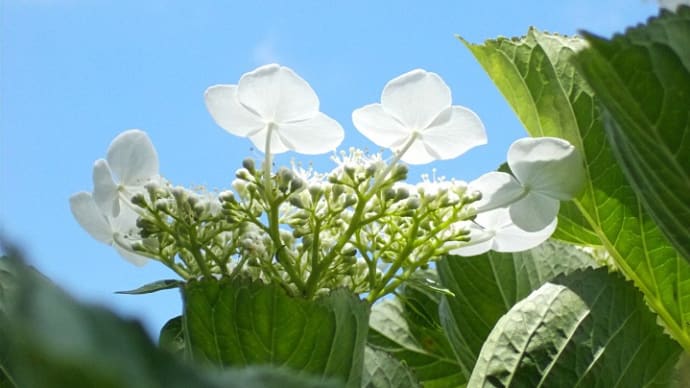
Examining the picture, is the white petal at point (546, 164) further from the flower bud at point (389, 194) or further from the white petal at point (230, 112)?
the white petal at point (230, 112)

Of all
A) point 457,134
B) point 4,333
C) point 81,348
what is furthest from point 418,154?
point 81,348

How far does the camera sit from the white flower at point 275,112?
32.0 inches

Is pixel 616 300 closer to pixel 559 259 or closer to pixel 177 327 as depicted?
pixel 559 259

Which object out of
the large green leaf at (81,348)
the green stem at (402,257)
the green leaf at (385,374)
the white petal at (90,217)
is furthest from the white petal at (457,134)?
the large green leaf at (81,348)

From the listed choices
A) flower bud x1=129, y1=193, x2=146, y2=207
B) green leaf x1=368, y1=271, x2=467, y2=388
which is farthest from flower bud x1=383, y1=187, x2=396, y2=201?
green leaf x1=368, y1=271, x2=467, y2=388

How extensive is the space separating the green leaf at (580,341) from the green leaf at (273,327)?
0.57 ft

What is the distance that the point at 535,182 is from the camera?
0.83 m

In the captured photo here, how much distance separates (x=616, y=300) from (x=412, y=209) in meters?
0.21

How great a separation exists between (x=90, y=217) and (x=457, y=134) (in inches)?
14.8

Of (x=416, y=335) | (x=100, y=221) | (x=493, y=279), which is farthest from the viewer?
(x=416, y=335)

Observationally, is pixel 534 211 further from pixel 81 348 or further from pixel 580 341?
pixel 81 348

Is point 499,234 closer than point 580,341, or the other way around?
point 580,341

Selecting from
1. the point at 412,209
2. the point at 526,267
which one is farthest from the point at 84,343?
the point at 526,267

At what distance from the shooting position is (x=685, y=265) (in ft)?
2.93
